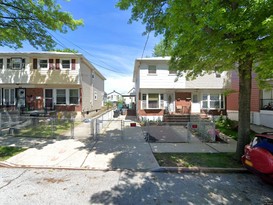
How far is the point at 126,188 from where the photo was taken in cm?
472

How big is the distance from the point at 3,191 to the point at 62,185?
1.30m

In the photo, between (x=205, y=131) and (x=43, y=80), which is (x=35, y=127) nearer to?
(x=43, y=80)

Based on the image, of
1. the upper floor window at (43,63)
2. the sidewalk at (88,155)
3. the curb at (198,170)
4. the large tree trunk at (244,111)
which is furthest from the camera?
the upper floor window at (43,63)

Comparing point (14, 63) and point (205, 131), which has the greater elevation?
point (14, 63)

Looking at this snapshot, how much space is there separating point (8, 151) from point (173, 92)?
1434 centimetres

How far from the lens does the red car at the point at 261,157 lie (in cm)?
439

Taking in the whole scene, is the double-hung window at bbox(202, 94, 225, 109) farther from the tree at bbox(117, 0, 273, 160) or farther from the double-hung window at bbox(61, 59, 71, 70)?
the double-hung window at bbox(61, 59, 71, 70)

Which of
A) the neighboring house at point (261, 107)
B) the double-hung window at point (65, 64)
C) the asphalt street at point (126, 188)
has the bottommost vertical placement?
the asphalt street at point (126, 188)

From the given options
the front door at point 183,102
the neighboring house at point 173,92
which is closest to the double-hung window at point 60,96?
the neighboring house at point 173,92

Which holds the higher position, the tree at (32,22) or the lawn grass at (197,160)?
the tree at (32,22)

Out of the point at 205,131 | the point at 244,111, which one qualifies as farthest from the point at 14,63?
the point at 244,111

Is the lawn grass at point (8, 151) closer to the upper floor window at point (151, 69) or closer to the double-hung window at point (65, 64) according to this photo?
the double-hung window at point (65, 64)

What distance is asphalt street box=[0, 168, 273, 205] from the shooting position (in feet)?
13.6

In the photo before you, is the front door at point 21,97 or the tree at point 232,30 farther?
the front door at point 21,97
